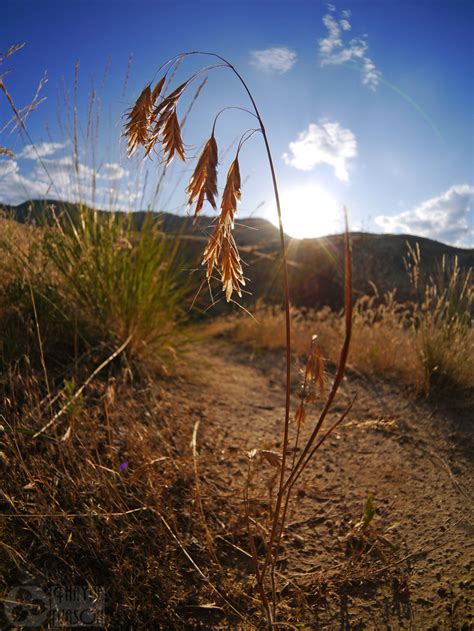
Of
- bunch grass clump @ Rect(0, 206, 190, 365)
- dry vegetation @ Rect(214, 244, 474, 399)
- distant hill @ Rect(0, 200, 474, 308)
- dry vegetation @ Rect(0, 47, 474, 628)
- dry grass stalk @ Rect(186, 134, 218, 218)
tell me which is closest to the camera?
dry grass stalk @ Rect(186, 134, 218, 218)

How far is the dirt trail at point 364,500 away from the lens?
3.59ft

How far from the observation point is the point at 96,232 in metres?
2.54

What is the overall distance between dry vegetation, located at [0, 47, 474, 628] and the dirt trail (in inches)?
0.4

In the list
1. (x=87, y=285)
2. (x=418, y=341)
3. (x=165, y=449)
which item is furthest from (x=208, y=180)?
(x=418, y=341)

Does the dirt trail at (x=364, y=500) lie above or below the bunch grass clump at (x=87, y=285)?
below

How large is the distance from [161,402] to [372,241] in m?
10.3

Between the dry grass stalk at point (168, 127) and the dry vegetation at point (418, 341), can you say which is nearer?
the dry grass stalk at point (168, 127)

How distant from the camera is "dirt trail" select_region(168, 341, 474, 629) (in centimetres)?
110

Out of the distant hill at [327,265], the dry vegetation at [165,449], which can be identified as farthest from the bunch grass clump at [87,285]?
the distant hill at [327,265]

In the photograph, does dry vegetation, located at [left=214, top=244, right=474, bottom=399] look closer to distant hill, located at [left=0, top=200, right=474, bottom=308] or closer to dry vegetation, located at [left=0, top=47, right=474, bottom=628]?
dry vegetation, located at [left=0, top=47, right=474, bottom=628]

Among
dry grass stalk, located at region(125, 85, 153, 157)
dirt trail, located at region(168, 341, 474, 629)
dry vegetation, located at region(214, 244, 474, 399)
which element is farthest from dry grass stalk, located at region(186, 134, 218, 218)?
dry vegetation, located at region(214, 244, 474, 399)

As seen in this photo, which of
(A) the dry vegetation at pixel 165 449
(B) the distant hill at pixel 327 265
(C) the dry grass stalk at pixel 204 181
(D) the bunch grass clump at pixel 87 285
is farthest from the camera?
(B) the distant hill at pixel 327 265

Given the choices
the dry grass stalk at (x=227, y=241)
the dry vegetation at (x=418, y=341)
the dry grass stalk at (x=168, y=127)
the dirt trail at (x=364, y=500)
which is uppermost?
the dry grass stalk at (x=168, y=127)

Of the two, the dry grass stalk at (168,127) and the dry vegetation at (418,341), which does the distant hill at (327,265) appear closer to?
the dry vegetation at (418,341)
